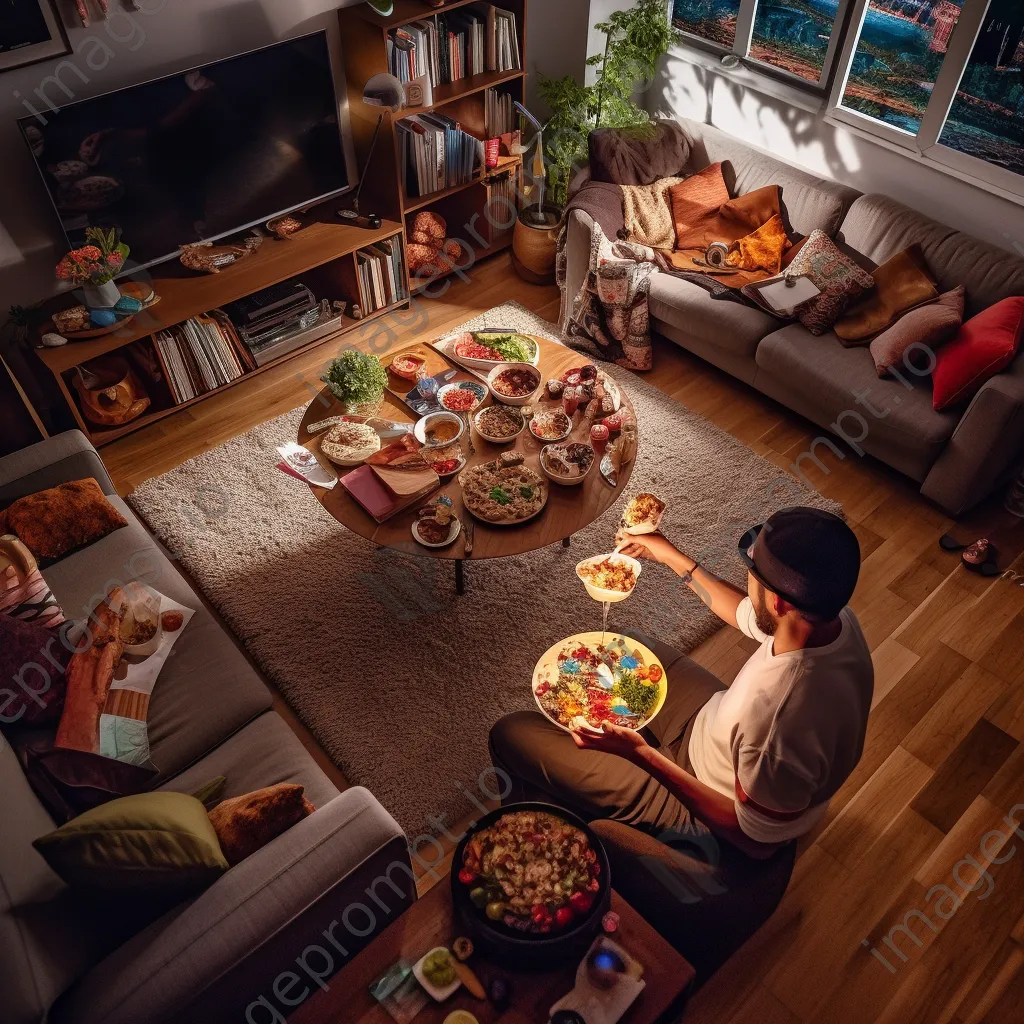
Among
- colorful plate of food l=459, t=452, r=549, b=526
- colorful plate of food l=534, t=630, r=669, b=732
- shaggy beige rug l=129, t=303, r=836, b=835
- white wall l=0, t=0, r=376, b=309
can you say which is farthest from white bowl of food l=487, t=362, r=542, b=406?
white wall l=0, t=0, r=376, b=309

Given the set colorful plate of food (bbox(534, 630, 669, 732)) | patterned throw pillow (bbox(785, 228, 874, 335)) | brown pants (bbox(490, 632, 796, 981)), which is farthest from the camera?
patterned throw pillow (bbox(785, 228, 874, 335))

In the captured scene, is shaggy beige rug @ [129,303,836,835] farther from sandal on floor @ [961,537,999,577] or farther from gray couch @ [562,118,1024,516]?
sandal on floor @ [961,537,999,577]

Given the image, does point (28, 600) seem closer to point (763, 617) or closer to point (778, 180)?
point (763, 617)

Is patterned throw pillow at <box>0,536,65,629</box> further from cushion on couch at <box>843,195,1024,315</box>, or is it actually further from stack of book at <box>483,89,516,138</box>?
cushion on couch at <box>843,195,1024,315</box>

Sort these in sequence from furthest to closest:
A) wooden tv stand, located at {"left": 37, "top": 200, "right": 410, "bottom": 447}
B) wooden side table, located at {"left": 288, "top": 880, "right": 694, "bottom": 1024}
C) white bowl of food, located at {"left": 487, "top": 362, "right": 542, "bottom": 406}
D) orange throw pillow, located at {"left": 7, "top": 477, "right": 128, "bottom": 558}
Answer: wooden tv stand, located at {"left": 37, "top": 200, "right": 410, "bottom": 447}, white bowl of food, located at {"left": 487, "top": 362, "right": 542, "bottom": 406}, orange throw pillow, located at {"left": 7, "top": 477, "right": 128, "bottom": 558}, wooden side table, located at {"left": 288, "top": 880, "right": 694, "bottom": 1024}

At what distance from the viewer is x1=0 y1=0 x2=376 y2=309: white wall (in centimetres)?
318

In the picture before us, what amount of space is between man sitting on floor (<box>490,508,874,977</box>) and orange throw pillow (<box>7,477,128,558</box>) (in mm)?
1494

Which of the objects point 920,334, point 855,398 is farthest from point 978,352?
point 855,398

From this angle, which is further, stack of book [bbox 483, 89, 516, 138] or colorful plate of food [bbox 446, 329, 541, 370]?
stack of book [bbox 483, 89, 516, 138]

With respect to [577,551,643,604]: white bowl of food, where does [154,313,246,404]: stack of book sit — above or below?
below

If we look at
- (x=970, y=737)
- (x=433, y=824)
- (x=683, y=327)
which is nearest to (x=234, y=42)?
(x=683, y=327)

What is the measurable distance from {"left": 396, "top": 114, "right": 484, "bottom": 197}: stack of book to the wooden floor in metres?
1.53

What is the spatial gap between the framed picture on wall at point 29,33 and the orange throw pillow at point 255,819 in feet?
9.17

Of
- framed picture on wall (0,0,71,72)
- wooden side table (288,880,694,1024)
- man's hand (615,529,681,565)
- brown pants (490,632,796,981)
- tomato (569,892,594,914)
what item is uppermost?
framed picture on wall (0,0,71,72)
